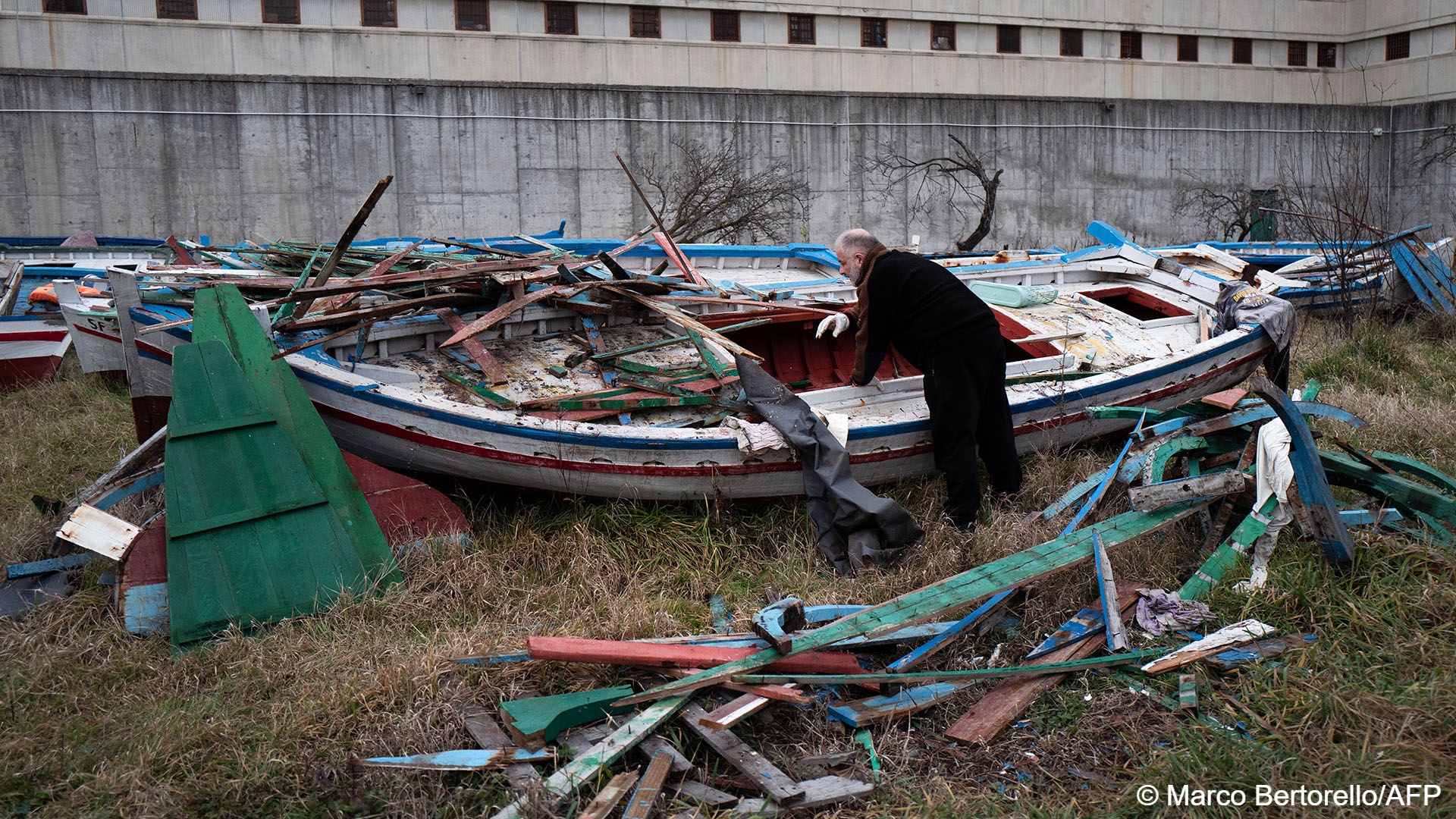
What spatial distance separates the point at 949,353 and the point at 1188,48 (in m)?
23.6

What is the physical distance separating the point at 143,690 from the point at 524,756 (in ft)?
5.41

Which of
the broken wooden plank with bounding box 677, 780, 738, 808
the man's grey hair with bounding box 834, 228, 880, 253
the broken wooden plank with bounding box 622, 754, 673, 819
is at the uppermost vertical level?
the man's grey hair with bounding box 834, 228, 880, 253

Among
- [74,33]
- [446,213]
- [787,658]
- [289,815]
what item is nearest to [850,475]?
[787,658]

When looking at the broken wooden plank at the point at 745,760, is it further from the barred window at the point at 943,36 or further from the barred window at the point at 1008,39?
the barred window at the point at 1008,39

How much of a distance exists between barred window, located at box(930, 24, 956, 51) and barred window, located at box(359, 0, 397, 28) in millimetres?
11620

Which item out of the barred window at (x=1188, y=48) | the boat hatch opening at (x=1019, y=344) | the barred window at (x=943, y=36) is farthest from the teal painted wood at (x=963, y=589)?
the barred window at (x=1188, y=48)

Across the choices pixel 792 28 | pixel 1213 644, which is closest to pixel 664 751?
pixel 1213 644

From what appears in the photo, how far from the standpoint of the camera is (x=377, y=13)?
18.7 meters

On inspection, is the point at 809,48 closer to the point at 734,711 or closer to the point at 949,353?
the point at 949,353

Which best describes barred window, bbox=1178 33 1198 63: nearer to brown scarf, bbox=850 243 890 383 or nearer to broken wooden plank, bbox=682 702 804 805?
brown scarf, bbox=850 243 890 383

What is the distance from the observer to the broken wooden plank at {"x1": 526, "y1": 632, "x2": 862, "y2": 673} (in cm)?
369

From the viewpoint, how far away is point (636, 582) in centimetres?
480

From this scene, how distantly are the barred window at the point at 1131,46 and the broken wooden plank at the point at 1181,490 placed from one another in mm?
22901

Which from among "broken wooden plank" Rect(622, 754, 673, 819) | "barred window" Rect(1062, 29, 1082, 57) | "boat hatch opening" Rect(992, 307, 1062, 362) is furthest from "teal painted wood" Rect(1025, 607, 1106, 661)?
"barred window" Rect(1062, 29, 1082, 57)
